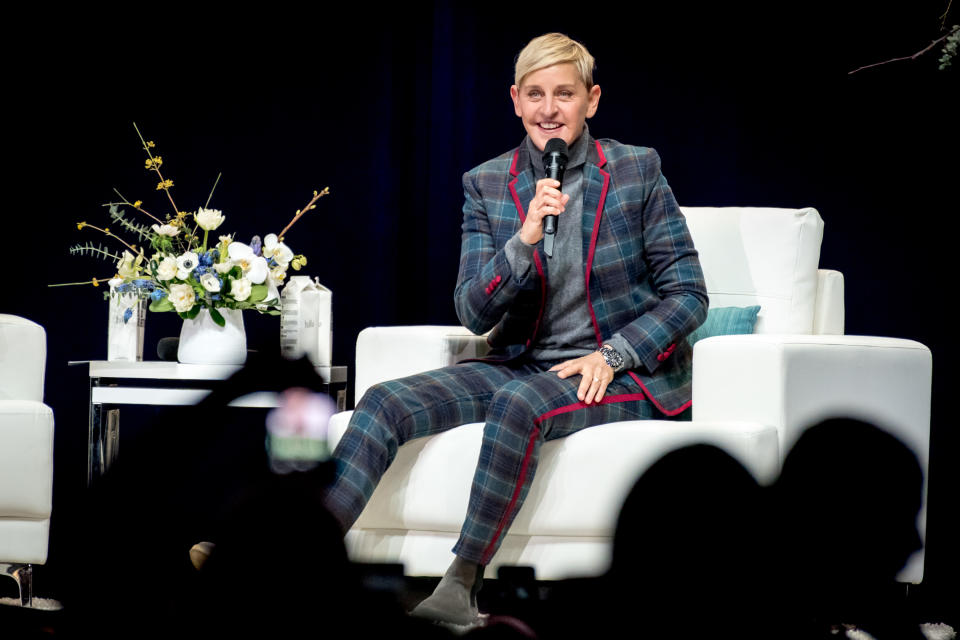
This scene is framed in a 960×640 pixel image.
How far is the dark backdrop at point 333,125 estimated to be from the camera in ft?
9.49

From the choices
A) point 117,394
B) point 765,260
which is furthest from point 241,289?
point 765,260

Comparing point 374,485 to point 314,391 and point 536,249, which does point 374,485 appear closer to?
point 536,249

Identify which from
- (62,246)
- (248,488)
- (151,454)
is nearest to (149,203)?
(62,246)

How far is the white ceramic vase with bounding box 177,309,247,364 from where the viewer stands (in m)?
2.36

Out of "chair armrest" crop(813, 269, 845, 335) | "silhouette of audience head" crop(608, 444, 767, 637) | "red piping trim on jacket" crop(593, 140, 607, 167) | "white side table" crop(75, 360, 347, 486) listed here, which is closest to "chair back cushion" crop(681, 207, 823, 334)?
"chair armrest" crop(813, 269, 845, 335)

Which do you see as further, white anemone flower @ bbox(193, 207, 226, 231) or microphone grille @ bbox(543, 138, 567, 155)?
white anemone flower @ bbox(193, 207, 226, 231)

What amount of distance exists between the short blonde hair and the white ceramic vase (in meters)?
0.97

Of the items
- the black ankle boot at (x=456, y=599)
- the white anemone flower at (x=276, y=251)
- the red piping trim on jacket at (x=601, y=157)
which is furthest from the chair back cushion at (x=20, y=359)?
the red piping trim on jacket at (x=601, y=157)

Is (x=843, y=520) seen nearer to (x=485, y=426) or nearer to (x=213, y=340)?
(x=485, y=426)

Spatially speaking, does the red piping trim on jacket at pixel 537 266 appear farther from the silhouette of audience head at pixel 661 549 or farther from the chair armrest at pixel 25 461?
the chair armrest at pixel 25 461

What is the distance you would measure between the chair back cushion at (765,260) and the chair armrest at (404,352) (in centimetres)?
67

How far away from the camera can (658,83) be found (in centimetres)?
291

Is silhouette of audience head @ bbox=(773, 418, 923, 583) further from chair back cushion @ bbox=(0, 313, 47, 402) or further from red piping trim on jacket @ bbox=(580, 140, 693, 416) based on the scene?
chair back cushion @ bbox=(0, 313, 47, 402)

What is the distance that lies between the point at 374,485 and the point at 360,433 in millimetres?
97
